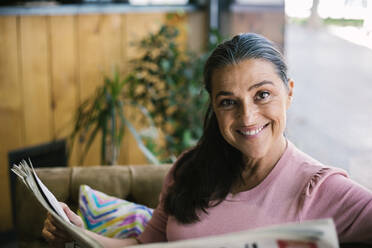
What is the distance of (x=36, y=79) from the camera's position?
10.3 ft

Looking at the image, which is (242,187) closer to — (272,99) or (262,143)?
(262,143)

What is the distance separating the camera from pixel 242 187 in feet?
4.61

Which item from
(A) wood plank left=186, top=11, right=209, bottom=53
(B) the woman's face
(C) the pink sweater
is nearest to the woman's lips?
(B) the woman's face

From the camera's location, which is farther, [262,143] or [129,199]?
[129,199]

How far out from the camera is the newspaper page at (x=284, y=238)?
814 millimetres

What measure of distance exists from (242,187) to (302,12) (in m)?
1.80

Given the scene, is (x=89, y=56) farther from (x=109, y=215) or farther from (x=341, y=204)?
(x=341, y=204)

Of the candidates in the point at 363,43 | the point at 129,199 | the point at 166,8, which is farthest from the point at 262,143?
the point at 166,8

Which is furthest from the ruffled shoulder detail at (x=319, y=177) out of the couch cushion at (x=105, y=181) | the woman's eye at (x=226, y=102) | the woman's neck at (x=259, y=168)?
the couch cushion at (x=105, y=181)

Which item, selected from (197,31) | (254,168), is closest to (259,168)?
(254,168)

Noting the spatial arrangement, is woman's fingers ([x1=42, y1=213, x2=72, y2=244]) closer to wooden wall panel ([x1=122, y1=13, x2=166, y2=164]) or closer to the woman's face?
the woman's face

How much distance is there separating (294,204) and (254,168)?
178mm

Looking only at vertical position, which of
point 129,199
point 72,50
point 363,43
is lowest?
point 129,199

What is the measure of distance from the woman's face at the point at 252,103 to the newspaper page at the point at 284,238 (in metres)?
0.52
